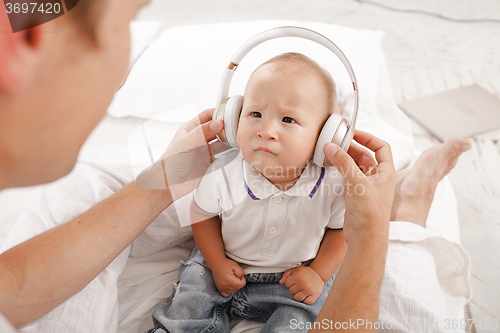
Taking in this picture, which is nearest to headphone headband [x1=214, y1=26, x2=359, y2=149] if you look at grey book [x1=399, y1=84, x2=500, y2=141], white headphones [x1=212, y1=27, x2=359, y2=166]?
white headphones [x1=212, y1=27, x2=359, y2=166]

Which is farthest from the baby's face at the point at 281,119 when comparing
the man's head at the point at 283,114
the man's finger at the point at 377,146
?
the man's finger at the point at 377,146

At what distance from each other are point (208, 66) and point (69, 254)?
0.91m

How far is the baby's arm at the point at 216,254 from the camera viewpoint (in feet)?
2.74

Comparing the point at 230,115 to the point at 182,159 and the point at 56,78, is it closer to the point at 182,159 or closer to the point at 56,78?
the point at 182,159

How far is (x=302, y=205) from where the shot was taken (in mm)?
807

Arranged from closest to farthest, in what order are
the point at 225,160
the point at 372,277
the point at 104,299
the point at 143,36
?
the point at 372,277
the point at 104,299
the point at 225,160
the point at 143,36

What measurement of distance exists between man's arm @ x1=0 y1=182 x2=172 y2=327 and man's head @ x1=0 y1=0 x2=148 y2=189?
1.37ft

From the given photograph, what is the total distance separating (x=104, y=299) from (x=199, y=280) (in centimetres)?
22

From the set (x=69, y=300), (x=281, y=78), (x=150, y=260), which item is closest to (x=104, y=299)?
(x=69, y=300)

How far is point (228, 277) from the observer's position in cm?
83

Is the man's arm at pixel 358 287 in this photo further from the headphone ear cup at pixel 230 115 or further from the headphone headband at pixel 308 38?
the headphone ear cup at pixel 230 115

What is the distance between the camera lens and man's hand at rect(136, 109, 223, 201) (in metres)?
0.79

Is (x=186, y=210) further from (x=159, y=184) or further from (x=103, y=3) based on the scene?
(x=103, y=3)

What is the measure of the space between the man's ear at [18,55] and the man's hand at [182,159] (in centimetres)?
50
